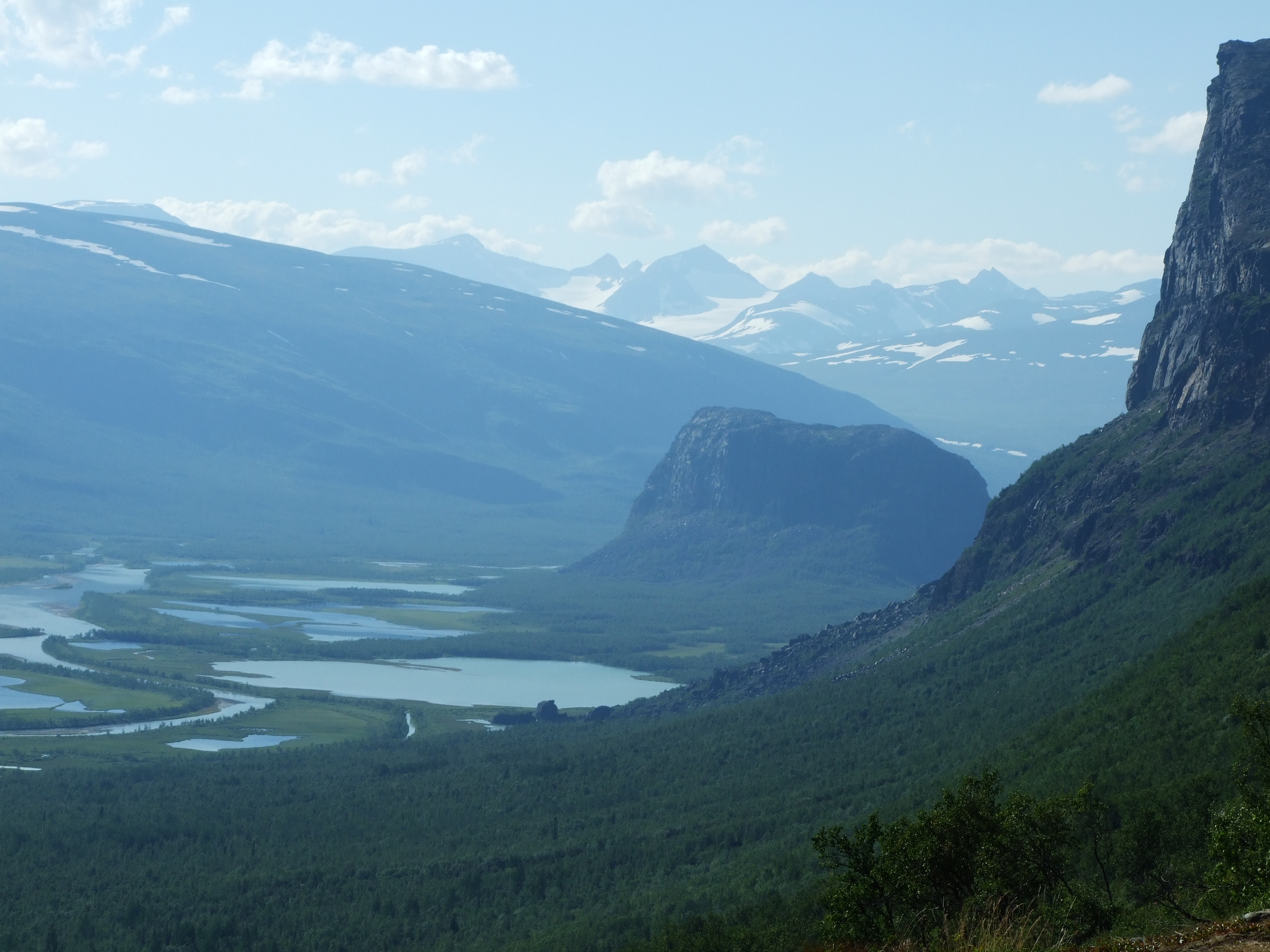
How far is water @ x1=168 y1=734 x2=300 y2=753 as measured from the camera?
334ft

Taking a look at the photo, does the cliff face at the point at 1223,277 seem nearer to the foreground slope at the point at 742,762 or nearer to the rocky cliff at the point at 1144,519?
the rocky cliff at the point at 1144,519

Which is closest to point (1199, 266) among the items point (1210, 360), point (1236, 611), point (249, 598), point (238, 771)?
point (1210, 360)

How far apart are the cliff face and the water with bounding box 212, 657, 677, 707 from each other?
50.5 metres

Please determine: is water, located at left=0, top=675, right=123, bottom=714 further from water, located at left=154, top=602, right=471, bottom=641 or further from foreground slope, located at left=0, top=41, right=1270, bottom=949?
water, located at left=154, top=602, right=471, bottom=641

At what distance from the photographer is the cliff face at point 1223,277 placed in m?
102

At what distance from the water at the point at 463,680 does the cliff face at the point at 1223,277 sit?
5047 cm

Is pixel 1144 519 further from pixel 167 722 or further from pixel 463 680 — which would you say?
pixel 167 722

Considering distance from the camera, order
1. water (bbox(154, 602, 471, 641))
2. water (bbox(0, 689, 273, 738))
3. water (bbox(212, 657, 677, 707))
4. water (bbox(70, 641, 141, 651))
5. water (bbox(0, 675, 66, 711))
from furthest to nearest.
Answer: water (bbox(154, 602, 471, 641)) → water (bbox(70, 641, 141, 651)) → water (bbox(212, 657, 677, 707)) → water (bbox(0, 675, 66, 711)) → water (bbox(0, 689, 273, 738))

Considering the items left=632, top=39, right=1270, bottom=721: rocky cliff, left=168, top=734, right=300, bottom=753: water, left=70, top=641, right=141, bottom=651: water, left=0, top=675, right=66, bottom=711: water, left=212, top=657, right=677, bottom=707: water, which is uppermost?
left=632, top=39, right=1270, bottom=721: rocky cliff

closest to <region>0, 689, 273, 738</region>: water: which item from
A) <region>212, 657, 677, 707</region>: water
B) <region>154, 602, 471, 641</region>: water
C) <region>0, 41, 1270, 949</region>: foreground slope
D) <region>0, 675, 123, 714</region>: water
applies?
<region>0, 675, 123, 714</region>: water

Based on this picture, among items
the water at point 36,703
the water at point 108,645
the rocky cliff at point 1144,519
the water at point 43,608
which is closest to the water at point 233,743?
the water at point 36,703

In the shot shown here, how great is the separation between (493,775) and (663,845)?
2066 centimetres

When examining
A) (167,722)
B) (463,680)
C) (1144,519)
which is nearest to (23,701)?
(167,722)


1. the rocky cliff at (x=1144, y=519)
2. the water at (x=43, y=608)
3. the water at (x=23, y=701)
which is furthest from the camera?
the water at (x=43, y=608)
